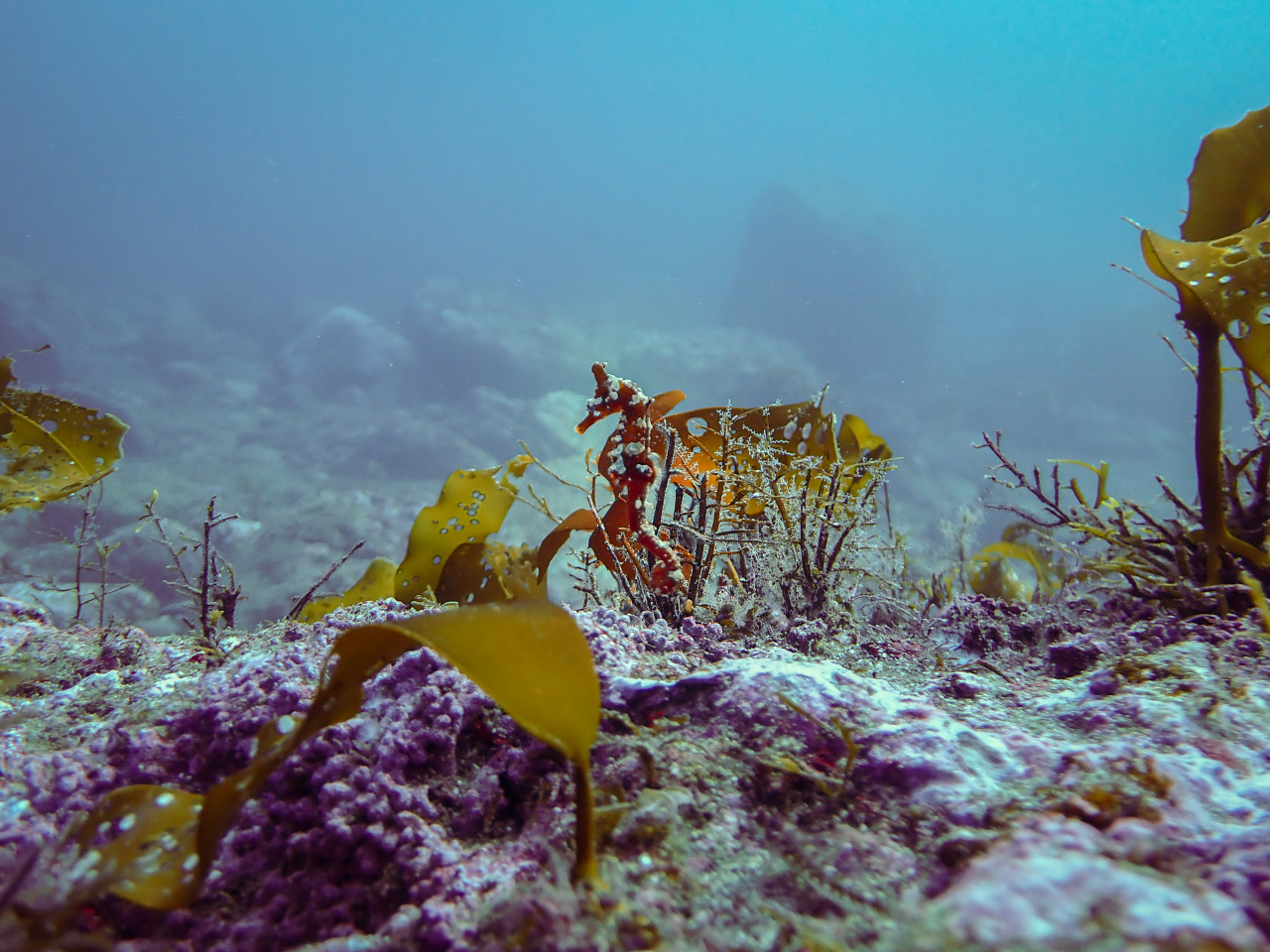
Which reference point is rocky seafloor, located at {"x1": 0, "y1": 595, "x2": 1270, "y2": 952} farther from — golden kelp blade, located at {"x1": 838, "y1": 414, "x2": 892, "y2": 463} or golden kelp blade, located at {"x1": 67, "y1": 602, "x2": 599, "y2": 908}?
golden kelp blade, located at {"x1": 838, "y1": 414, "x2": 892, "y2": 463}

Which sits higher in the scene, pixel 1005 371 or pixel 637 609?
pixel 1005 371

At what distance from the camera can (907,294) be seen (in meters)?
33.6

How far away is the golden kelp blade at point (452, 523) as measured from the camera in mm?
2312

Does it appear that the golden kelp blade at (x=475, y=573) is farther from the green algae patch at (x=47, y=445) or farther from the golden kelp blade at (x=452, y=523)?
the green algae patch at (x=47, y=445)

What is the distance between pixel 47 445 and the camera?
2350 mm

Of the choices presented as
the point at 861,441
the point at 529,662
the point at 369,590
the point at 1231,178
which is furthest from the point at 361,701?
the point at 861,441

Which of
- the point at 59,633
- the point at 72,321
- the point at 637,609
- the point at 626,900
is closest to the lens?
the point at 626,900

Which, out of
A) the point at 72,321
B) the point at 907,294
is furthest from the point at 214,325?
the point at 907,294

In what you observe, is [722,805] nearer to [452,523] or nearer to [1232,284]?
[1232,284]

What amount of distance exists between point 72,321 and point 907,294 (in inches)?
1666

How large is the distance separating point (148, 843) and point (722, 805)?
745 millimetres

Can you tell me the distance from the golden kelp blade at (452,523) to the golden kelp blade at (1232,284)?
6.95ft

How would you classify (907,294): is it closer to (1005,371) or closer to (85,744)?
(1005,371)

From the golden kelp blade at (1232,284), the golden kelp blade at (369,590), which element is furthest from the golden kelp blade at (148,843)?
the golden kelp blade at (1232,284)
